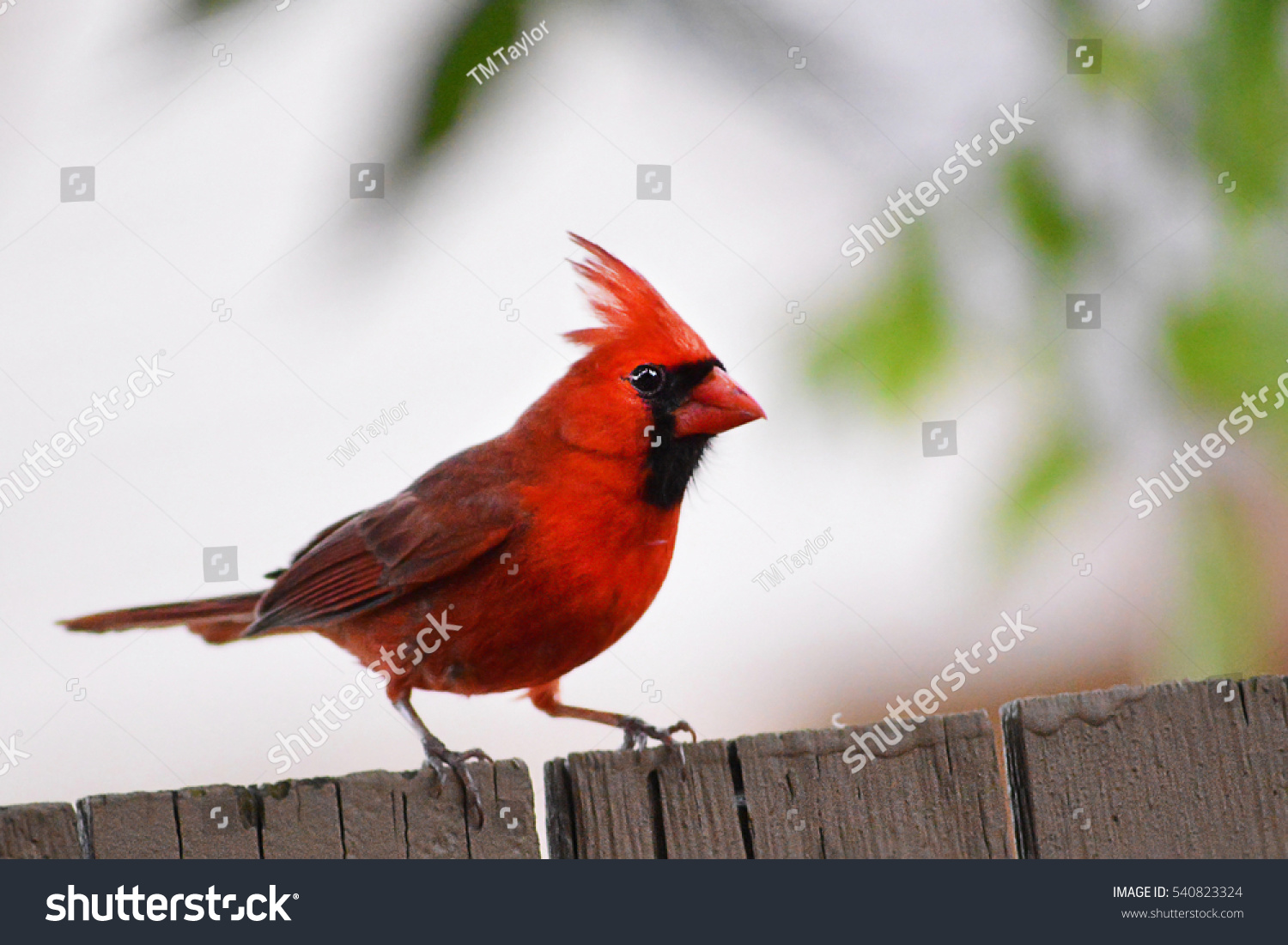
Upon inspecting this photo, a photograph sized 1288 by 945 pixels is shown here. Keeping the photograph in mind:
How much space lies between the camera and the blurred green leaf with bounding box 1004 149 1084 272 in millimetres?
1557

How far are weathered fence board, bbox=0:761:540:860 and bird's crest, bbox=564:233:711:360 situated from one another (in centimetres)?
66

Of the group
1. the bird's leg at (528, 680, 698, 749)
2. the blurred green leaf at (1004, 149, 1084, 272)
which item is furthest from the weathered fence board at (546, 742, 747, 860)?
the blurred green leaf at (1004, 149, 1084, 272)

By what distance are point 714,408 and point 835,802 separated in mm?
582

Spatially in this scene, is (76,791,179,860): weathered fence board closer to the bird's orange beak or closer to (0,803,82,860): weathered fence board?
(0,803,82,860): weathered fence board

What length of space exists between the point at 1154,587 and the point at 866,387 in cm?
56

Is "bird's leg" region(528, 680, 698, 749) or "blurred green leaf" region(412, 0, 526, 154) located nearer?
"blurred green leaf" region(412, 0, 526, 154)

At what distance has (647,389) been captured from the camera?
174 centimetres

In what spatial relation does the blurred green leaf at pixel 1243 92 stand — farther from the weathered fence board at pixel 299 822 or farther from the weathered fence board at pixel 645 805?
the weathered fence board at pixel 299 822

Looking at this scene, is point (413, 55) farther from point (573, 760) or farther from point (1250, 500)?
point (1250, 500)

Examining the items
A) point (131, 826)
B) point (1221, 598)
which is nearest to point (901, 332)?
point (1221, 598)

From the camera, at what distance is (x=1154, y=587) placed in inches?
72.7

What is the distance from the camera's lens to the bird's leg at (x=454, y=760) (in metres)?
1.24

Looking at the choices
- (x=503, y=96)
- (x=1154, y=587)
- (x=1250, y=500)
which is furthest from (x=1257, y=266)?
(x=503, y=96)

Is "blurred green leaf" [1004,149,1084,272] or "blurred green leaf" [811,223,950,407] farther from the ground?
"blurred green leaf" [1004,149,1084,272]
